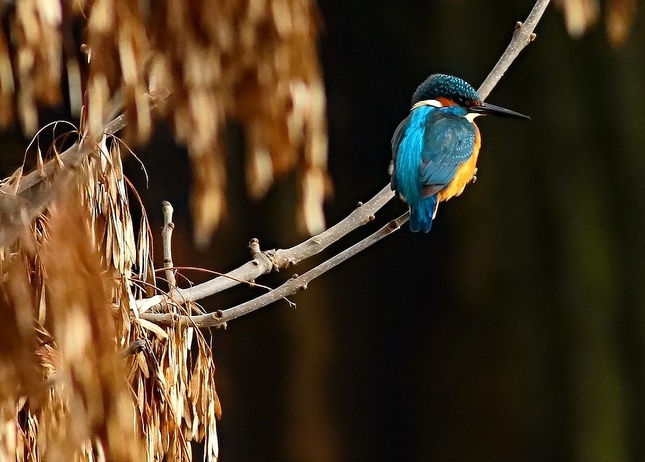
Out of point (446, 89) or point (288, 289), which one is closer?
point (288, 289)

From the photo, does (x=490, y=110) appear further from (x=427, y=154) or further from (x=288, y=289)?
(x=288, y=289)

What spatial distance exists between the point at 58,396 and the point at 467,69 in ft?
Result: 6.94

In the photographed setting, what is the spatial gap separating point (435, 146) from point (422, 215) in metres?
0.23

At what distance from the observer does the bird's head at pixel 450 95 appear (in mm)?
2676

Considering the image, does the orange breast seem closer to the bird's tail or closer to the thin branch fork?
the bird's tail

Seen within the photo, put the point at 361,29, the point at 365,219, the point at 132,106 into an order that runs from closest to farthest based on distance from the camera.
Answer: the point at 132,106, the point at 365,219, the point at 361,29

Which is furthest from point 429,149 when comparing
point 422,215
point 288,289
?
point 288,289

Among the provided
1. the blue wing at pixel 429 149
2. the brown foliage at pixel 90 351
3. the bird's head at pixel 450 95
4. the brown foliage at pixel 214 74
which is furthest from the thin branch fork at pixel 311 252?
the brown foliage at pixel 214 74

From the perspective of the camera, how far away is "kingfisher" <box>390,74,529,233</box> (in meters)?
2.36

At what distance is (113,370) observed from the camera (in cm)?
81

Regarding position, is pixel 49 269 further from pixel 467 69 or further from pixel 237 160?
pixel 467 69

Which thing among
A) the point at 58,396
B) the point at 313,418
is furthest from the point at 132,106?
the point at 313,418

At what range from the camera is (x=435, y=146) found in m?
2.49

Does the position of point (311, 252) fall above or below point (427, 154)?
below
